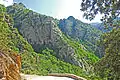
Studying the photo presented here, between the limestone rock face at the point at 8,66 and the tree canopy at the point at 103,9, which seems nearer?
the tree canopy at the point at 103,9

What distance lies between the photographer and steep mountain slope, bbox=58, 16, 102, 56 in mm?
79969

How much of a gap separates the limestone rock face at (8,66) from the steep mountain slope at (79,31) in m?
68.8

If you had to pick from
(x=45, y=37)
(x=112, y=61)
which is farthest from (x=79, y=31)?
(x=112, y=61)

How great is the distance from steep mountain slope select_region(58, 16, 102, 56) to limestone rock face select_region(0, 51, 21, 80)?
6883 cm

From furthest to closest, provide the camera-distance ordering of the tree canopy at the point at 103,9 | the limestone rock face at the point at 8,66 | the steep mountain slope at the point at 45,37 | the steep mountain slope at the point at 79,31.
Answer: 1. the steep mountain slope at the point at 79,31
2. the steep mountain slope at the point at 45,37
3. the limestone rock face at the point at 8,66
4. the tree canopy at the point at 103,9

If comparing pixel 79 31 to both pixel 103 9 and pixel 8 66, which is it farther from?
pixel 103 9

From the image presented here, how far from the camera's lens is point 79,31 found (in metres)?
83.6

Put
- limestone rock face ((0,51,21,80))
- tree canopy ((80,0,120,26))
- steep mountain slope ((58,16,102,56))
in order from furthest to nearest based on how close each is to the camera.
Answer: steep mountain slope ((58,16,102,56)) < limestone rock face ((0,51,21,80)) < tree canopy ((80,0,120,26))

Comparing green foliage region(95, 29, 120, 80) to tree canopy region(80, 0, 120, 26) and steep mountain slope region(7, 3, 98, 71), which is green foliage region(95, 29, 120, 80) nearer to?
tree canopy region(80, 0, 120, 26)

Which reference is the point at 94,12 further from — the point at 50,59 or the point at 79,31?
the point at 79,31

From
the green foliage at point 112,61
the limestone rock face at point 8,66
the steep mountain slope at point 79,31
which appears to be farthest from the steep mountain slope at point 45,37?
the green foliage at point 112,61

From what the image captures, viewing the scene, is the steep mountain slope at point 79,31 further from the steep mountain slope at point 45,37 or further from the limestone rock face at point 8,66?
the limestone rock face at point 8,66

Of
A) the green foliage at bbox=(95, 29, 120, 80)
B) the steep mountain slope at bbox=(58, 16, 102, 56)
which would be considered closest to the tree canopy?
the green foliage at bbox=(95, 29, 120, 80)

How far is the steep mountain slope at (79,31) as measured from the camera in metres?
80.0
